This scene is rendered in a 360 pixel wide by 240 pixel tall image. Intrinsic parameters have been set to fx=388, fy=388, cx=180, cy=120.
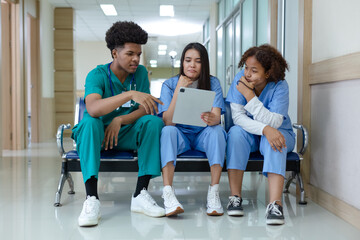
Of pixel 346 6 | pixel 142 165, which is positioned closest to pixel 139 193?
pixel 142 165

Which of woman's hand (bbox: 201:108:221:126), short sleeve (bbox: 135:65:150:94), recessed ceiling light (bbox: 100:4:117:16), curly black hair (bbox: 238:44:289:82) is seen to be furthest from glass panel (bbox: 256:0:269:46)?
recessed ceiling light (bbox: 100:4:117:16)

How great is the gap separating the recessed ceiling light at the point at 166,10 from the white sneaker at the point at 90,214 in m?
6.86

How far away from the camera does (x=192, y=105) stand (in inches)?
83.3

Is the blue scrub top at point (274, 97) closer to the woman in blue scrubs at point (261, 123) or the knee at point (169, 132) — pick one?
the woman in blue scrubs at point (261, 123)

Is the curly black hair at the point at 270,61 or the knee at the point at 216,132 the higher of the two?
the curly black hair at the point at 270,61

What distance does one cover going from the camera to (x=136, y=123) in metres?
2.23

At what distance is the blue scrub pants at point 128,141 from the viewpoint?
2.05 meters

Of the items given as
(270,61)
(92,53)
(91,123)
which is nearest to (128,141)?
(91,123)

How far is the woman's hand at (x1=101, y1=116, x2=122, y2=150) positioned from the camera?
7.09 feet

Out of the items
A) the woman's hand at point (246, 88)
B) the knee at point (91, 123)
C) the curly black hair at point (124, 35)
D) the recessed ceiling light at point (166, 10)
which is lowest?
the knee at point (91, 123)

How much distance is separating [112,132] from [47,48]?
601 cm

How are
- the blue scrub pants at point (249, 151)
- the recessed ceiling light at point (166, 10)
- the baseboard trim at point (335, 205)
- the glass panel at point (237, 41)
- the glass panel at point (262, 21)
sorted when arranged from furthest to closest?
1. the recessed ceiling light at point (166, 10)
2. the glass panel at point (237, 41)
3. the glass panel at point (262, 21)
4. the blue scrub pants at point (249, 151)
5. the baseboard trim at point (335, 205)

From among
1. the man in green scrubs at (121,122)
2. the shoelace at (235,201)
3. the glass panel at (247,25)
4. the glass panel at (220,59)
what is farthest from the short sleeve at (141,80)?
the glass panel at (220,59)

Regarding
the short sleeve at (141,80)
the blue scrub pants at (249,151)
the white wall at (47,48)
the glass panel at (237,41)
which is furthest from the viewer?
the white wall at (47,48)
